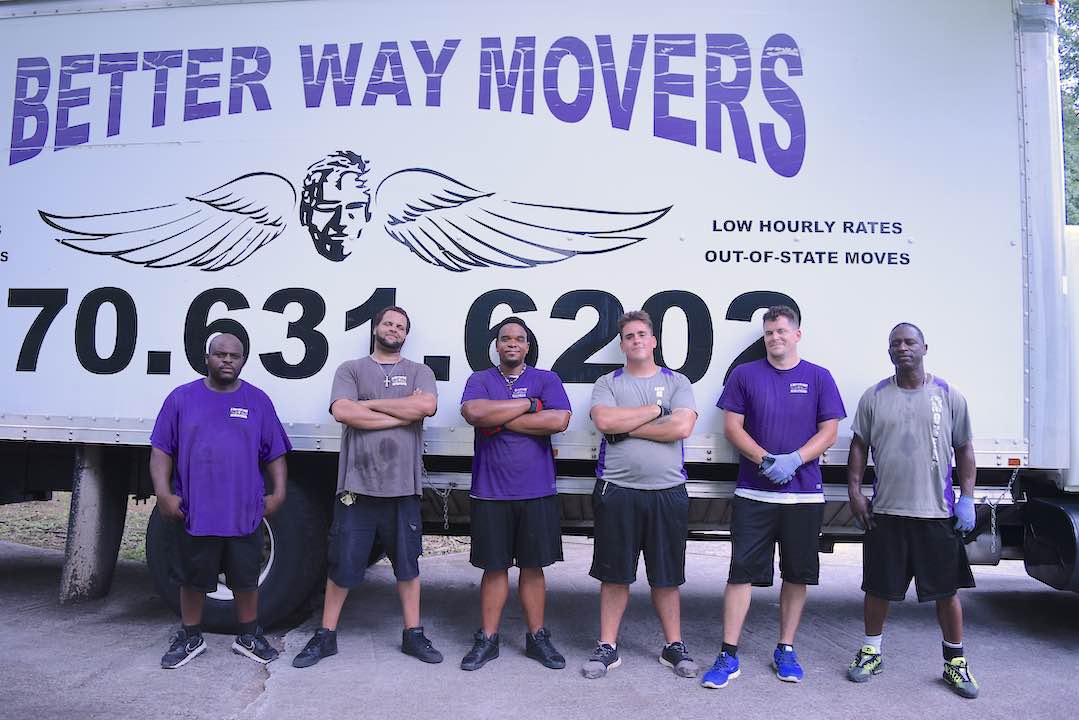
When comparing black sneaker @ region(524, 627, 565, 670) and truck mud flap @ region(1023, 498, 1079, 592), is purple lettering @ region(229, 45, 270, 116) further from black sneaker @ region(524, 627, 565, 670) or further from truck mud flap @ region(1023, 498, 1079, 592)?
truck mud flap @ region(1023, 498, 1079, 592)

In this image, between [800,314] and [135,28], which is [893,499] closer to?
[800,314]

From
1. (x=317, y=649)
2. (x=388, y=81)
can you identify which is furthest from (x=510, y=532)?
(x=388, y=81)

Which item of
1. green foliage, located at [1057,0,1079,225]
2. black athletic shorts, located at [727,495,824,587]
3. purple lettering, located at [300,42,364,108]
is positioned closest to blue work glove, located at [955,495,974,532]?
black athletic shorts, located at [727,495,824,587]

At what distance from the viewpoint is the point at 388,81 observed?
4719 mm

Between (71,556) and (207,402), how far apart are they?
1.60 meters

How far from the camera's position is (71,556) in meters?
4.89

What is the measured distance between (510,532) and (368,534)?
796 millimetres

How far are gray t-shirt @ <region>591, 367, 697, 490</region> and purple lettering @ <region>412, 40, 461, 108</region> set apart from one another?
1979 mm

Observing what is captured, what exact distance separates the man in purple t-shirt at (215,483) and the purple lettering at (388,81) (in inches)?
65.4

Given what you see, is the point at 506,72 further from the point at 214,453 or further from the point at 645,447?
the point at 214,453

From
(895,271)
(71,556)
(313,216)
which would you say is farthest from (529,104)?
(71,556)

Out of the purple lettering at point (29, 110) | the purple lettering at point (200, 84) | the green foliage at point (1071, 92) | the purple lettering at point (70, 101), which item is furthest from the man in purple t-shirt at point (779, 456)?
the green foliage at point (1071, 92)

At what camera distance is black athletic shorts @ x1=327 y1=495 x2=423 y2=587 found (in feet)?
14.4

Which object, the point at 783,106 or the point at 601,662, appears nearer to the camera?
the point at 601,662
